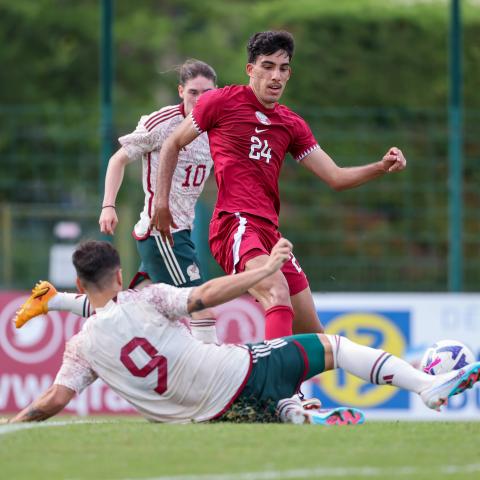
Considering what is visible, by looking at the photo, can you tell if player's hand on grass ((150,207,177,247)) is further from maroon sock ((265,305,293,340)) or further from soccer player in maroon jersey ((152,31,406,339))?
maroon sock ((265,305,293,340))

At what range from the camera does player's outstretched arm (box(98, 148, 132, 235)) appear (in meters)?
9.13

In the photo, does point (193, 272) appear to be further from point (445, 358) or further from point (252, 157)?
point (445, 358)

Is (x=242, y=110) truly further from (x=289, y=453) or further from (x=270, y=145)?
(x=289, y=453)

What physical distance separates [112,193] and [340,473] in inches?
151

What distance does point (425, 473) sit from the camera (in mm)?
6113

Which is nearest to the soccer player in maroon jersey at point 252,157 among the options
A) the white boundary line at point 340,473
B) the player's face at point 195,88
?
the player's face at point 195,88

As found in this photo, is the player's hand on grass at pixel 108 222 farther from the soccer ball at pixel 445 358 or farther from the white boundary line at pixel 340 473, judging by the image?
the white boundary line at pixel 340 473

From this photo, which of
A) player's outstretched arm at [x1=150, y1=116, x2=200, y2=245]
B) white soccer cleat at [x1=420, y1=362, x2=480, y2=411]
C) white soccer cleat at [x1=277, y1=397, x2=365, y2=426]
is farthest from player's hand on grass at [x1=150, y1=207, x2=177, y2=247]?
white soccer cleat at [x1=420, y1=362, x2=480, y2=411]

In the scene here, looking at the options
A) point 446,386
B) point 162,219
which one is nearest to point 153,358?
point 162,219

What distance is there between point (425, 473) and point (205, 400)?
1834mm

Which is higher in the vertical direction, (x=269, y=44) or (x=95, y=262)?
(x=269, y=44)

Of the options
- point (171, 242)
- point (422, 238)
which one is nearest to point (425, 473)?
point (171, 242)

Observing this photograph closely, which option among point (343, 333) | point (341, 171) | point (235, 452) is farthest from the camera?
point (343, 333)

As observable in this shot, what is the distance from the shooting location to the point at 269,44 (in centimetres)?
886
